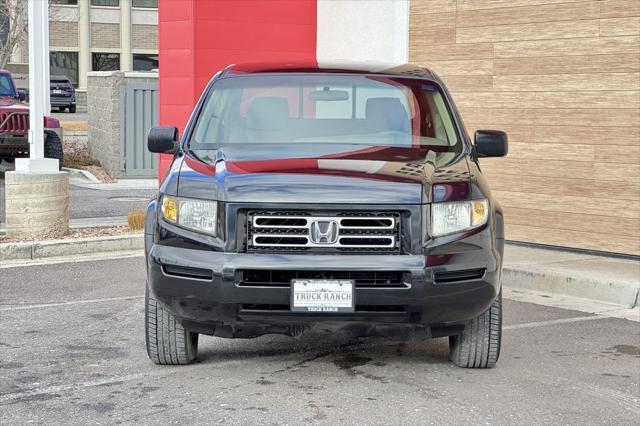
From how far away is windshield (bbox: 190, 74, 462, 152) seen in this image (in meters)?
6.75

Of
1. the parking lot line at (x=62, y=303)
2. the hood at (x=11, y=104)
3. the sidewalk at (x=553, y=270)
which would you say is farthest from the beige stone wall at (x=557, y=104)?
the hood at (x=11, y=104)

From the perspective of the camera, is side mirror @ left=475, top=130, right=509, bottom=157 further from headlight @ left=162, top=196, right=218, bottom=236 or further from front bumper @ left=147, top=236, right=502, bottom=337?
headlight @ left=162, top=196, right=218, bottom=236

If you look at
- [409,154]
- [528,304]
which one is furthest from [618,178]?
[409,154]

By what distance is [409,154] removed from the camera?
641 centimetres

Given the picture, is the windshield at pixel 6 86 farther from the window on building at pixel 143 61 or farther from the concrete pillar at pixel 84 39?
the window on building at pixel 143 61

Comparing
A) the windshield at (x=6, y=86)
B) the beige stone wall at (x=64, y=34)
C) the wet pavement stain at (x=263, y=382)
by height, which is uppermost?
the beige stone wall at (x=64, y=34)

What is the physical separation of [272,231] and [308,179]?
0.33 m

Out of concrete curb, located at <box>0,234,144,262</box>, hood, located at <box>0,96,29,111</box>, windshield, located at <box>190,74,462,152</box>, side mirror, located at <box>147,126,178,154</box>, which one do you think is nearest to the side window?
windshield, located at <box>190,74,462,152</box>

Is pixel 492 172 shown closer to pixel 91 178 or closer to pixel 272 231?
pixel 272 231

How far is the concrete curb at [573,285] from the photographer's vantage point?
9000 mm

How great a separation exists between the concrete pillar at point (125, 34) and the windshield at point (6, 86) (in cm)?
4220

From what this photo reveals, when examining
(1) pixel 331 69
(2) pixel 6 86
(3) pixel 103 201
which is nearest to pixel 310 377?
(1) pixel 331 69

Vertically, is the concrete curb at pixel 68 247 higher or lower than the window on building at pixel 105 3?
lower

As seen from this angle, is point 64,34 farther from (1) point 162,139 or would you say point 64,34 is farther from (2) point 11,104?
(1) point 162,139
